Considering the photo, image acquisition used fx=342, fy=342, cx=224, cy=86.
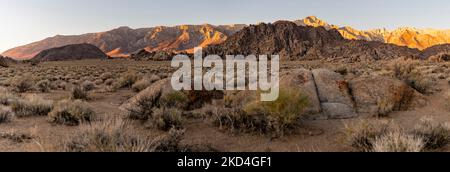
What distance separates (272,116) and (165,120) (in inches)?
95.0

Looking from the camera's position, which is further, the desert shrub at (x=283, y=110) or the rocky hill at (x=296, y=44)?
the rocky hill at (x=296, y=44)

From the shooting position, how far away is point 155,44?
189 meters

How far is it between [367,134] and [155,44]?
7461 inches

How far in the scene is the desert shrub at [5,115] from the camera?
789 centimetres

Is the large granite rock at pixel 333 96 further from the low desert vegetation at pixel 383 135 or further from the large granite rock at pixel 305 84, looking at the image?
the low desert vegetation at pixel 383 135

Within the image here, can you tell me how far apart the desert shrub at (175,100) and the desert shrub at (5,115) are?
3747 millimetres

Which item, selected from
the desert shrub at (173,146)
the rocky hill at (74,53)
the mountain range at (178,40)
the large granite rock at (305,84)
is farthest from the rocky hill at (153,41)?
the desert shrub at (173,146)

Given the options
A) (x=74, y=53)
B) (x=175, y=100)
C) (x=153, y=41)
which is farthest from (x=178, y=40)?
(x=175, y=100)

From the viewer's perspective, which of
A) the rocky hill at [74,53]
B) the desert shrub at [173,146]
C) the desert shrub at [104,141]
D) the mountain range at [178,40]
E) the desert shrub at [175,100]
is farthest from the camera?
the mountain range at [178,40]

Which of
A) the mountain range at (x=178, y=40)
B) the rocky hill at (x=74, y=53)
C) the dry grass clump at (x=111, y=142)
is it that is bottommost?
the rocky hill at (x=74, y=53)

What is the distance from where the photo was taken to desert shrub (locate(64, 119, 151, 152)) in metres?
4.44

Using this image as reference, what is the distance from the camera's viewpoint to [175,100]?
1028cm

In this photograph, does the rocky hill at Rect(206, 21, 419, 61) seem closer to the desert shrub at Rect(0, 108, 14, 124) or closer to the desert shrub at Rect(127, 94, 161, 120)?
the desert shrub at Rect(127, 94, 161, 120)
